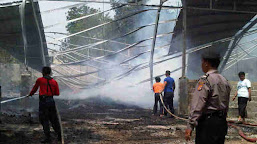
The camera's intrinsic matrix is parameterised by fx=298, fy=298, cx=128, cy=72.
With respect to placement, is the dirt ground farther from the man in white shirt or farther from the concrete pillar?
the concrete pillar

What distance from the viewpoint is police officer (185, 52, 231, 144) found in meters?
3.27

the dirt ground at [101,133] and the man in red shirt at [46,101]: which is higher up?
the man in red shirt at [46,101]

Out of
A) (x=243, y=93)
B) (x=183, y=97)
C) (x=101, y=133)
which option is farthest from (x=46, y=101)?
(x=183, y=97)

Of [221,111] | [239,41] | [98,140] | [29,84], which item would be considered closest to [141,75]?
[239,41]

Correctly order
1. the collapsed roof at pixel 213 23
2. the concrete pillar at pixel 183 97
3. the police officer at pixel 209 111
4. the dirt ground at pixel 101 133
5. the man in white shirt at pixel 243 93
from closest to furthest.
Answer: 1. the police officer at pixel 209 111
2. the dirt ground at pixel 101 133
3. the man in white shirt at pixel 243 93
4. the concrete pillar at pixel 183 97
5. the collapsed roof at pixel 213 23

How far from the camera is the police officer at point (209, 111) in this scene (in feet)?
10.7

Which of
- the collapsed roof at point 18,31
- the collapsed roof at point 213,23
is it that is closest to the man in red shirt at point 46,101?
the collapsed roof at point 18,31

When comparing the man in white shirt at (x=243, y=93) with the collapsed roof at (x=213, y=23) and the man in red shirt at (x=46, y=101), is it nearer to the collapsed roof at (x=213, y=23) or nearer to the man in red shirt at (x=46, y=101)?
the collapsed roof at (x=213, y=23)

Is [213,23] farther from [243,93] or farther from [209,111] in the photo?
[209,111]

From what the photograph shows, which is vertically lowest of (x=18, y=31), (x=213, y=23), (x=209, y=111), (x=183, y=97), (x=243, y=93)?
(x=183, y=97)

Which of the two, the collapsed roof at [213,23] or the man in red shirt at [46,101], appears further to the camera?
the collapsed roof at [213,23]

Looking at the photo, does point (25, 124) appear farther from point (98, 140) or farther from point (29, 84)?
point (29, 84)

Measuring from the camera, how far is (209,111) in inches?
130

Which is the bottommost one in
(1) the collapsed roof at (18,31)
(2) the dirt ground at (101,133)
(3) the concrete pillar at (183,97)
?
(2) the dirt ground at (101,133)
